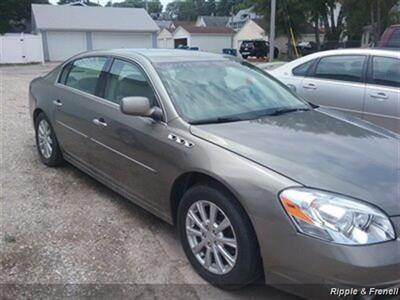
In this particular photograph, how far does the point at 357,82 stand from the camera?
21.1ft

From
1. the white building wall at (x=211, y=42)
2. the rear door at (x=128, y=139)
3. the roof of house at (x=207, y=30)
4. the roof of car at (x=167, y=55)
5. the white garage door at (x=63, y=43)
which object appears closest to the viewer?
the rear door at (x=128, y=139)

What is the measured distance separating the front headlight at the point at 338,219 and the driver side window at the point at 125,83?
65.1 inches

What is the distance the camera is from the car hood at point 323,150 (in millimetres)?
2705

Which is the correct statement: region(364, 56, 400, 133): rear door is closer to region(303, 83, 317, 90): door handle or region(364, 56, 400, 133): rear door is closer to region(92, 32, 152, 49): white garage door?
region(303, 83, 317, 90): door handle

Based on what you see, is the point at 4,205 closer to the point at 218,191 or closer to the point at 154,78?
the point at 154,78

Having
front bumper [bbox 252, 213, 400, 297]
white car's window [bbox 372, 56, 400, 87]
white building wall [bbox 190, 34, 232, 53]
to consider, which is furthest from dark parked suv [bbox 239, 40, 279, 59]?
front bumper [bbox 252, 213, 400, 297]

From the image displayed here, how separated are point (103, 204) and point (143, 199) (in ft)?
2.71

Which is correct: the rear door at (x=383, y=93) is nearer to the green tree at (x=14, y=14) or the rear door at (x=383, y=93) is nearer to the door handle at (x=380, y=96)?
the door handle at (x=380, y=96)

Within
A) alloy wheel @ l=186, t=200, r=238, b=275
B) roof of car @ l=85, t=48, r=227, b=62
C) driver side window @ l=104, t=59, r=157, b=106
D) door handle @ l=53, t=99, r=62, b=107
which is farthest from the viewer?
door handle @ l=53, t=99, r=62, b=107

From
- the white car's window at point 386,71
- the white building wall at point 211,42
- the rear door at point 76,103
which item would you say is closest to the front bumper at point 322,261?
the rear door at point 76,103

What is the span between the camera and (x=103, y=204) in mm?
4562

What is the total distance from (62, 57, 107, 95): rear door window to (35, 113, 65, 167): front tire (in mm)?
634

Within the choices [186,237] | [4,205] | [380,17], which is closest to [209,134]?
[186,237]

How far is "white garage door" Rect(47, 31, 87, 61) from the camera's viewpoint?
36.7 m
